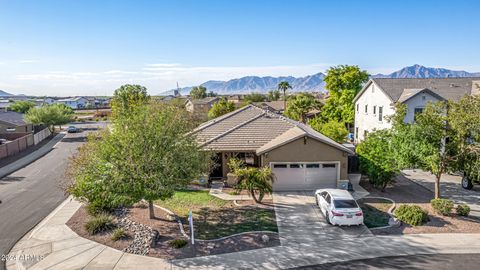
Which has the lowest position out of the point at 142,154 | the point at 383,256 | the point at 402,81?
the point at 383,256

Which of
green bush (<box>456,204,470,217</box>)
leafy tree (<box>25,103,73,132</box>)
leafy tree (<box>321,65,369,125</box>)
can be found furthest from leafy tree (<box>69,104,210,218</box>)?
leafy tree (<box>25,103,73,132</box>)

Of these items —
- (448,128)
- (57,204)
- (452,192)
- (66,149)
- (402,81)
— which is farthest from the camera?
(66,149)

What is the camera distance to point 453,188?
74.7 ft

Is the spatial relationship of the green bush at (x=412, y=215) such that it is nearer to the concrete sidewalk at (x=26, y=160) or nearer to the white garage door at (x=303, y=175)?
the white garage door at (x=303, y=175)

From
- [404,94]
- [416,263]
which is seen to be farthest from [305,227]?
[404,94]

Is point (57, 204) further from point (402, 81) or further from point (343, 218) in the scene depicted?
point (402, 81)

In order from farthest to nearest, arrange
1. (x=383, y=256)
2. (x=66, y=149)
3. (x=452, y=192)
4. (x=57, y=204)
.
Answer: (x=66, y=149) → (x=452, y=192) → (x=57, y=204) → (x=383, y=256)

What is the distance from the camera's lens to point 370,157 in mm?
22531

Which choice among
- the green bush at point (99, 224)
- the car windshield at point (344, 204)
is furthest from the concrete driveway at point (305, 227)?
the green bush at point (99, 224)

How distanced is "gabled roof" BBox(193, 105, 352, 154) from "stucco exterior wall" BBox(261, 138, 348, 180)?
369 mm

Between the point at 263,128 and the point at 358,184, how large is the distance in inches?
316

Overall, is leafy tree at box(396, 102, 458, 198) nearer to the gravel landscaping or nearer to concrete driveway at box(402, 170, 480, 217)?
concrete driveway at box(402, 170, 480, 217)

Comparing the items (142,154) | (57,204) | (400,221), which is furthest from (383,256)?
(57,204)

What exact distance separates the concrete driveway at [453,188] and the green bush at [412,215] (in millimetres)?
3522
